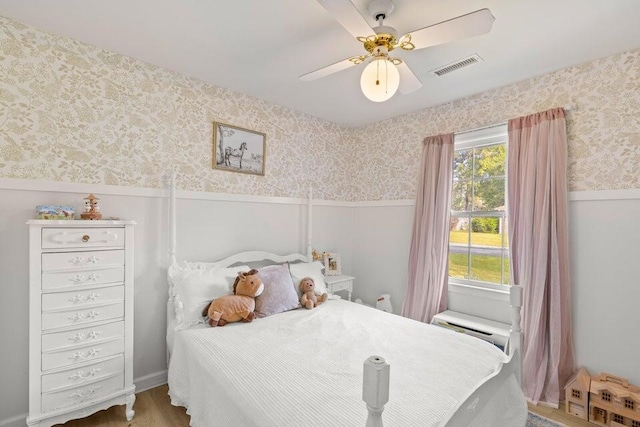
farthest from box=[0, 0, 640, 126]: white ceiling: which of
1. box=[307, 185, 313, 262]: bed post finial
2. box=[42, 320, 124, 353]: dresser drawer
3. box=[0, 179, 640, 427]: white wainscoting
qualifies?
box=[42, 320, 124, 353]: dresser drawer

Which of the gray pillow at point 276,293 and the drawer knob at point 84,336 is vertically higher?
the gray pillow at point 276,293

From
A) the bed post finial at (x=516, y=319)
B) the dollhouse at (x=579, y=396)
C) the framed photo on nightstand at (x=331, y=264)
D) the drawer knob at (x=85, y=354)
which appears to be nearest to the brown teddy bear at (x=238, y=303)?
the drawer knob at (x=85, y=354)

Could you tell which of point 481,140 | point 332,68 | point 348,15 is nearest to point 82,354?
point 332,68

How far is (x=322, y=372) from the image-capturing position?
62.0 inches

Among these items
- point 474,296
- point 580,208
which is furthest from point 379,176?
point 580,208

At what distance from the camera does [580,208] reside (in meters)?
2.35

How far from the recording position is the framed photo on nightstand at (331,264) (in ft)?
11.5

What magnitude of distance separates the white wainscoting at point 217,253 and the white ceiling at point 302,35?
1027 mm

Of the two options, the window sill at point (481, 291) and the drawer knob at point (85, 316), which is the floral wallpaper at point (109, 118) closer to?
the drawer knob at point (85, 316)

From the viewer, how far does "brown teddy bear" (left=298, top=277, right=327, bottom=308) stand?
8.73 feet

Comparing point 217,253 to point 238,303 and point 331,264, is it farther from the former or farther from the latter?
point 331,264

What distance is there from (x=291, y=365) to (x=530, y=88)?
2861 mm

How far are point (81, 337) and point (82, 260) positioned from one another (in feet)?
1.55

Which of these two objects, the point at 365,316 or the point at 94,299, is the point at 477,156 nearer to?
the point at 365,316
